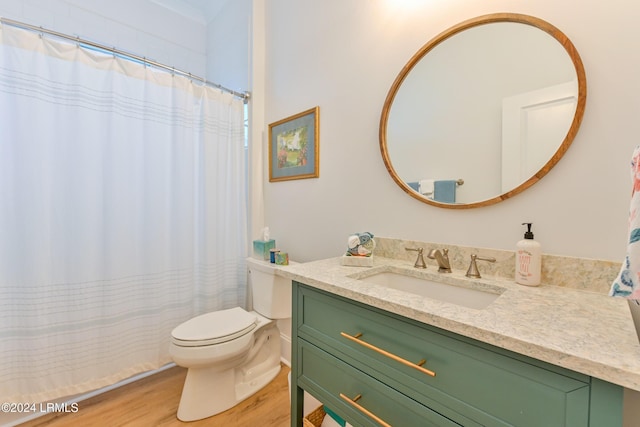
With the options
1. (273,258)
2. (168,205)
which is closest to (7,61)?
(168,205)

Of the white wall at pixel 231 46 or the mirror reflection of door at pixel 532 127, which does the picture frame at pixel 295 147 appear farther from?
the mirror reflection of door at pixel 532 127

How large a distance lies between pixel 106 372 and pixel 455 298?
6.24ft

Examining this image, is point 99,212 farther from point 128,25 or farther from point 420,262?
point 128,25

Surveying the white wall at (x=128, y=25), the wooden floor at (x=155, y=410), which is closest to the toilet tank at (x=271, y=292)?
the wooden floor at (x=155, y=410)

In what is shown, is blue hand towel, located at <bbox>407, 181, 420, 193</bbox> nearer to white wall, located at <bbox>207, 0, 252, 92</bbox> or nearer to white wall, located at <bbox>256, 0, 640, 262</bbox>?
white wall, located at <bbox>256, 0, 640, 262</bbox>

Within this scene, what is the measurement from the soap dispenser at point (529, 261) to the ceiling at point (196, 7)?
9.53ft

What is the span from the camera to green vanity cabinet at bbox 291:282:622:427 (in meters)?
0.49

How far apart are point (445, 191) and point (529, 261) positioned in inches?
15.3

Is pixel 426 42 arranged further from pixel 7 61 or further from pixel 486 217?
pixel 7 61

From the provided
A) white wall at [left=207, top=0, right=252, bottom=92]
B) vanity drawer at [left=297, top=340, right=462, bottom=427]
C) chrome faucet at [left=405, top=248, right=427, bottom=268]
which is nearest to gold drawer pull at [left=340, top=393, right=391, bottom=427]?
vanity drawer at [left=297, top=340, right=462, bottom=427]

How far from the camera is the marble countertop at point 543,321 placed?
445mm

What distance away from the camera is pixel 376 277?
110 cm

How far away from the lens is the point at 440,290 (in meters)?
0.99

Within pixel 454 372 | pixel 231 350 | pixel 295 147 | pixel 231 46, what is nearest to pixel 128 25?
pixel 231 46
